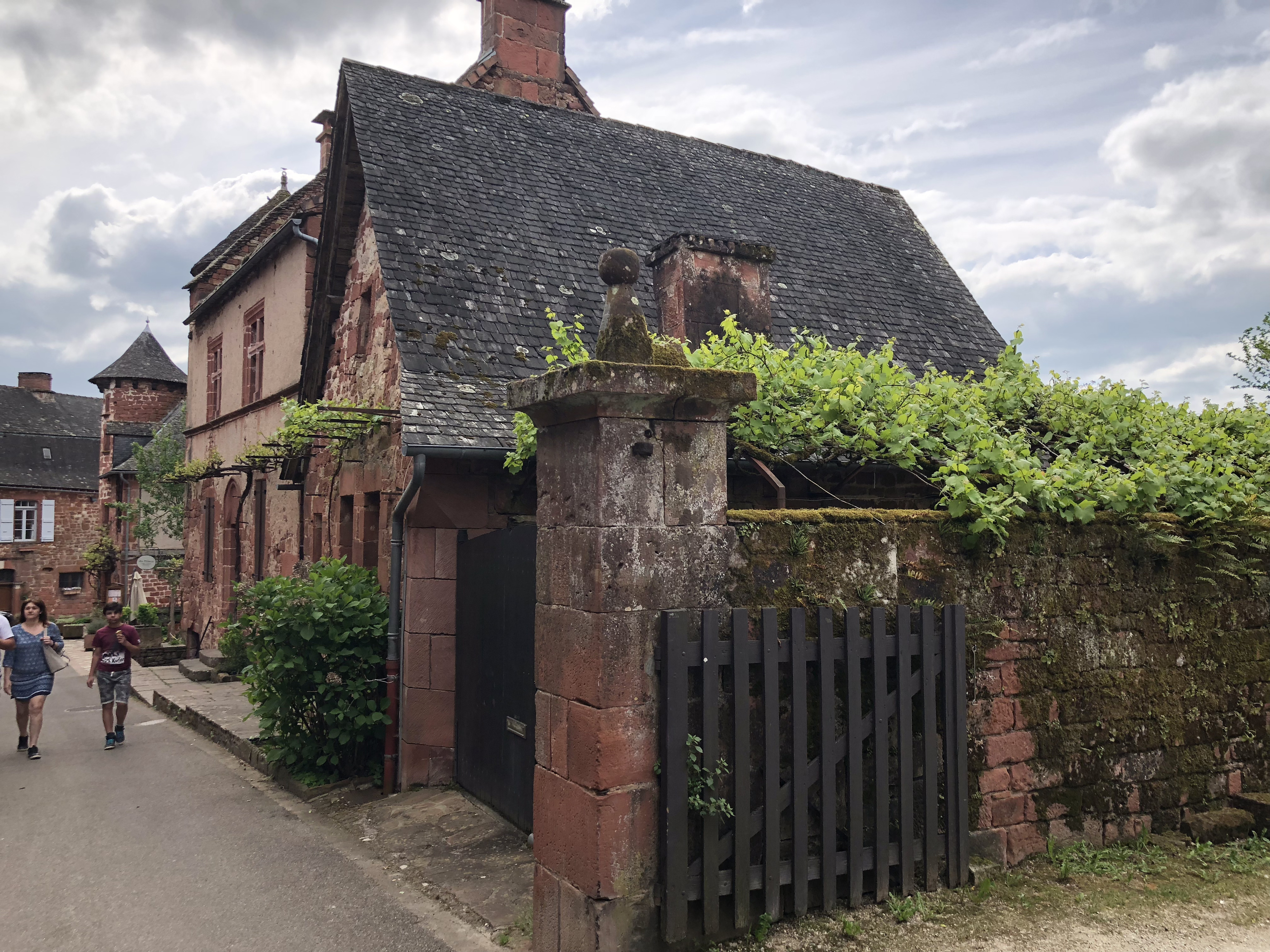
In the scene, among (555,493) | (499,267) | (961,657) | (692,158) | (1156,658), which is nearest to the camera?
(555,493)

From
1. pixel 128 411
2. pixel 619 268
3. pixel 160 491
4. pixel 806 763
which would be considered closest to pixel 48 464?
pixel 128 411

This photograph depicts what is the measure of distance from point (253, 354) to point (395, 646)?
9.87 metres

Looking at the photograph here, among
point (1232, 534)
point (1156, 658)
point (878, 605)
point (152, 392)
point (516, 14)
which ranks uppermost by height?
point (516, 14)

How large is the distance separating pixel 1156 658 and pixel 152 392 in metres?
32.4

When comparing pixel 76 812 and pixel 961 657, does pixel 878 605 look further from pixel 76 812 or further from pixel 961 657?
pixel 76 812

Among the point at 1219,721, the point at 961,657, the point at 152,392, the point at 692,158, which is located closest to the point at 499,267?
the point at 692,158

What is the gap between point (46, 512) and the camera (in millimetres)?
36094

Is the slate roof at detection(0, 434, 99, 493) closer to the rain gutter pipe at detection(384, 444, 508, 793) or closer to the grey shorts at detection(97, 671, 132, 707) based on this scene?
the grey shorts at detection(97, 671, 132, 707)

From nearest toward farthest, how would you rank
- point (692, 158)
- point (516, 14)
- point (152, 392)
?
point (692, 158), point (516, 14), point (152, 392)

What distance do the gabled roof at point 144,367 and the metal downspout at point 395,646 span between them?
27182 mm

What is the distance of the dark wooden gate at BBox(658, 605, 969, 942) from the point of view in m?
3.86

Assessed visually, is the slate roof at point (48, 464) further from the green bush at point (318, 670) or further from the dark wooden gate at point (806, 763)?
the dark wooden gate at point (806, 763)

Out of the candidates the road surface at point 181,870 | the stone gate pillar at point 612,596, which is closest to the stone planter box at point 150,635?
the road surface at point 181,870

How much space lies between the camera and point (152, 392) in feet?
102
